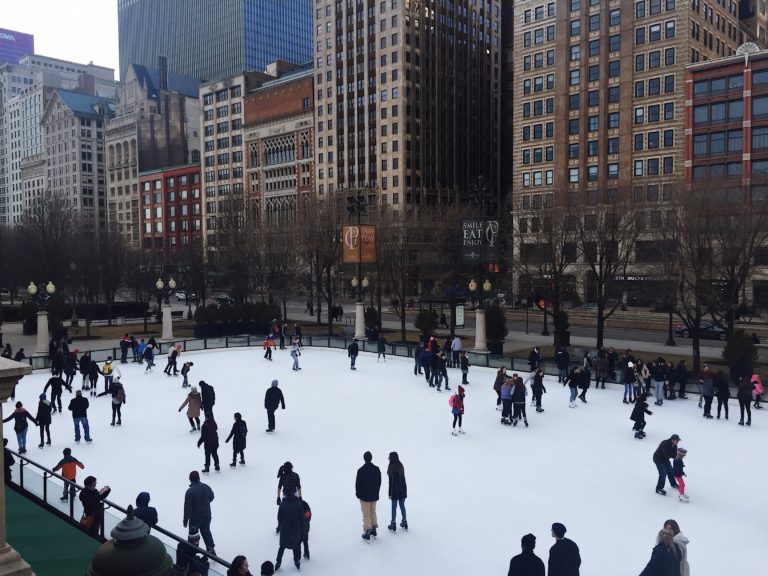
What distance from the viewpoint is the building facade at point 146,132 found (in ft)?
443

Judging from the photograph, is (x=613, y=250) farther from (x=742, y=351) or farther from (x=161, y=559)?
(x=161, y=559)

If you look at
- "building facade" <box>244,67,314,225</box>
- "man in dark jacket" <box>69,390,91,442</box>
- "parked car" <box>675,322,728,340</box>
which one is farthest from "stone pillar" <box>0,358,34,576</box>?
"building facade" <box>244,67,314,225</box>

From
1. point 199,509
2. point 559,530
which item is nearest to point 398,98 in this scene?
point 199,509

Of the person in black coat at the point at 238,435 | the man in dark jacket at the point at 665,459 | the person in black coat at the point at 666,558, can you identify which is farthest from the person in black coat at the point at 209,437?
the man in dark jacket at the point at 665,459

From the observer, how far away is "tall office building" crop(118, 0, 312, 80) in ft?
563

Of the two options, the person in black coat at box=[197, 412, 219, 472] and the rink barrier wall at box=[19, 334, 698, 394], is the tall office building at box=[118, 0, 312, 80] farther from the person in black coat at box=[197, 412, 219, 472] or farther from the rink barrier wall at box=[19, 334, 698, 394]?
the person in black coat at box=[197, 412, 219, 472]

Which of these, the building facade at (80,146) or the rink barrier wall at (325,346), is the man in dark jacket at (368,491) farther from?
the building facade at (80,146)

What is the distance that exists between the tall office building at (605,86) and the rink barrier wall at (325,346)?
33.2 m

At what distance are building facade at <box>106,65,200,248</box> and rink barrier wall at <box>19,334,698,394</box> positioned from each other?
10634 centimetres

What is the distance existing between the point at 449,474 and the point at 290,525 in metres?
5.87

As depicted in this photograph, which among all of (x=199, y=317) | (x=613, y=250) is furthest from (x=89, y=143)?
(x=613, y=250)

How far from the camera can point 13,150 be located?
18075cm

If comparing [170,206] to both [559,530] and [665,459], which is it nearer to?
[665,459]

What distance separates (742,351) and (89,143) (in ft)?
528
